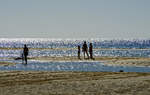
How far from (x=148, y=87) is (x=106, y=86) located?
189 cm

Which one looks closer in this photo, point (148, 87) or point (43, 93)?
point (43, 93)

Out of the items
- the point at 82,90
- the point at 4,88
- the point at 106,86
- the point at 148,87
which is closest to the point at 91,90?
the point at 82,90

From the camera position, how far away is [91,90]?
50.3ft

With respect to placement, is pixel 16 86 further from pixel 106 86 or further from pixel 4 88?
pixel 106 86

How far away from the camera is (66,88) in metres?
16.0

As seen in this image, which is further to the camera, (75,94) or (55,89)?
(55,89)

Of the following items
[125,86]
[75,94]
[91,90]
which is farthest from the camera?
[125,86]

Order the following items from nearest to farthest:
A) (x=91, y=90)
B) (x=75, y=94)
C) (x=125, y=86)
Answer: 1. (x=75, y=94)
2. (x=91, y=90)
3. (x=125, y=86)

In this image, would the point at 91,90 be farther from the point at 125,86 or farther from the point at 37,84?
→ the point at 37,84

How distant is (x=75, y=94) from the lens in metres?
14.2

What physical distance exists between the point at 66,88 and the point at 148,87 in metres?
3.65

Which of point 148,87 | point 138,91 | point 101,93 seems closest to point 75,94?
point 101,93

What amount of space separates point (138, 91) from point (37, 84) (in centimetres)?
512

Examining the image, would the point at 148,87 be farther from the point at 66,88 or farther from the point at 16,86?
the point at 16,86
